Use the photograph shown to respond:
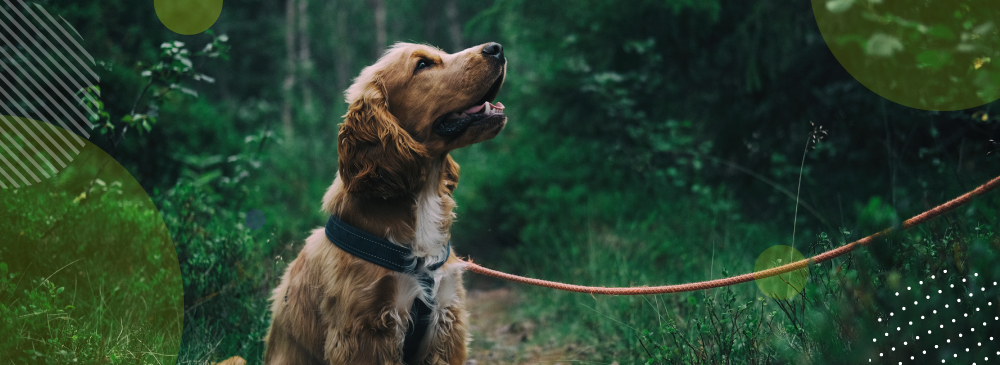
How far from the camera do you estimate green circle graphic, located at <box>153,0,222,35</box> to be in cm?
801

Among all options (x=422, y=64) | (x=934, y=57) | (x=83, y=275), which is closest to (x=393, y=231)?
(x=422, y=64)

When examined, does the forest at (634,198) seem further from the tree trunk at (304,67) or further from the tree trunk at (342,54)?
the tree trunk at (342,54)

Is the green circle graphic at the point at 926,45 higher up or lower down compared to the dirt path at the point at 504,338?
higher up

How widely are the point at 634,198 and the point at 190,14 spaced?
629 cm

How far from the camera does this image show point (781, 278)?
2.58 metres

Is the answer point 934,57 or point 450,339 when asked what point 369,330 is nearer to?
point 450,339

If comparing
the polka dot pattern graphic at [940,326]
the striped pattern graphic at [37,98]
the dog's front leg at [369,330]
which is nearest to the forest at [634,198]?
the polka dot pattern graphic at [940,326]

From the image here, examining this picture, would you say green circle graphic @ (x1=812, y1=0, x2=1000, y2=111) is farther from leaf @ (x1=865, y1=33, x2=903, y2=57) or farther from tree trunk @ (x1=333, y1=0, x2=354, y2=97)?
tree trunk @ (x1=333, y1=0, x2=354, y2=97)

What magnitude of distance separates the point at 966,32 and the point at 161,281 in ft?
15.2

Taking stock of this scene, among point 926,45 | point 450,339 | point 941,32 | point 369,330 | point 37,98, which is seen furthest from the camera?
point 37,98

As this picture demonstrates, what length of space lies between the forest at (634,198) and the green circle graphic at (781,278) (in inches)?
3.1

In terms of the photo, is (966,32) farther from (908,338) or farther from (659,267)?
(659,267)

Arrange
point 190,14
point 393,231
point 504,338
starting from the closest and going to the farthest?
point 393,231
point 504,338
point 190,14

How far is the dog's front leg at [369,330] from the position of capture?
2.51m
